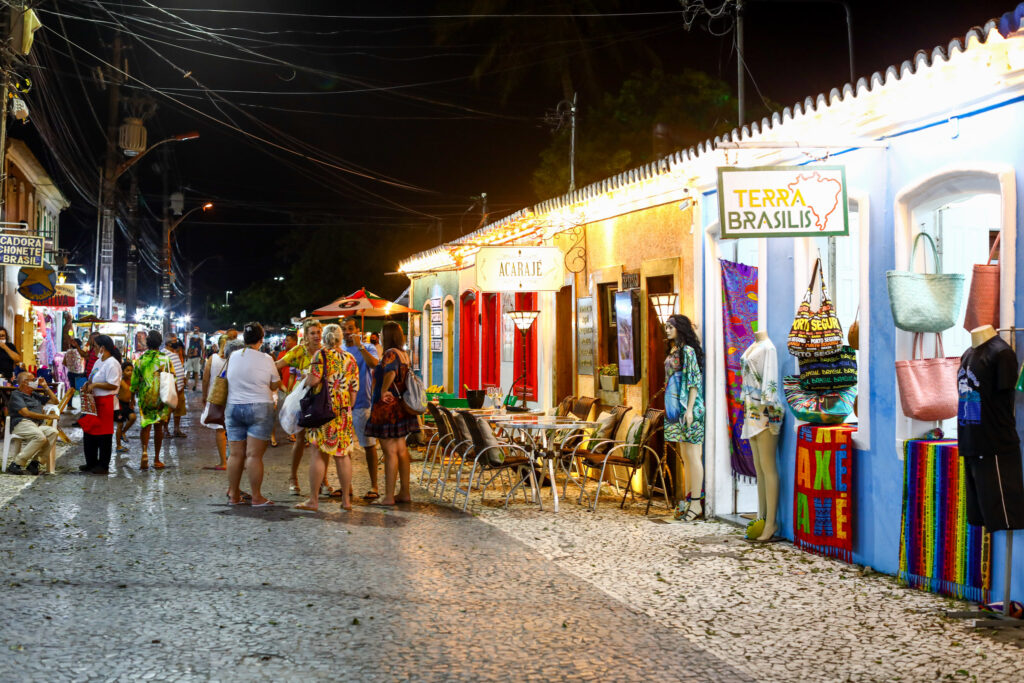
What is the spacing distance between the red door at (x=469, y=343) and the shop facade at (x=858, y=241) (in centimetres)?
614

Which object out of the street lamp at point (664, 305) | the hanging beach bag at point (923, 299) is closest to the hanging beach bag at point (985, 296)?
the hanging beach bag at point (923, 299)

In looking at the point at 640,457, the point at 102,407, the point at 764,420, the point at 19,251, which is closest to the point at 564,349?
the point at 640,457

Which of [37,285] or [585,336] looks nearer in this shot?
[585,336]

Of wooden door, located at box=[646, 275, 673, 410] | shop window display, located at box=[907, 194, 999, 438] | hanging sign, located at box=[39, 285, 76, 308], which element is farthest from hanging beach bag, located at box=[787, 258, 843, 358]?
hanging sign, located at box=[39, 285, 76, 308]

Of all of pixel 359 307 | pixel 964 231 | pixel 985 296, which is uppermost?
pixel 964 231

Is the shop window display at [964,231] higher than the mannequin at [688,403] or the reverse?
higher

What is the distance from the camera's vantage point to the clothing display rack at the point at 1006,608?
591cm

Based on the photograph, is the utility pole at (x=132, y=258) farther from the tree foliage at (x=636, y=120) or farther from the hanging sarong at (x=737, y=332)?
the hanging sarong at (x=737, y=332)

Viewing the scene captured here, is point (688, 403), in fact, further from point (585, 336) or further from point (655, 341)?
point (585, 336)

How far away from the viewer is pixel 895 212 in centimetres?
733

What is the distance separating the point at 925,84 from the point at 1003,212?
98 centimetres

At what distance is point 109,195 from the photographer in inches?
923

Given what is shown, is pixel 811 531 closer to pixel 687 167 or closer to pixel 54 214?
pixel 687 167

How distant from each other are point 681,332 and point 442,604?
4.16 meters
